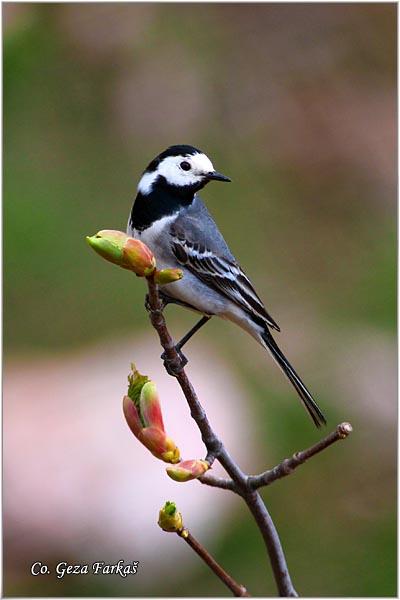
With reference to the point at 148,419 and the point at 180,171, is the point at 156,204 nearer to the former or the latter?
the point at 180,171

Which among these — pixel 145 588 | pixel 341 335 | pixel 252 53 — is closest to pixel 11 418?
pixel 145 588

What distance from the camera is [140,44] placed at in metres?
8.59

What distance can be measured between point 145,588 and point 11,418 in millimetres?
1452

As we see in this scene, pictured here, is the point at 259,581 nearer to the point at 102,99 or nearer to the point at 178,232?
the point at 178,232

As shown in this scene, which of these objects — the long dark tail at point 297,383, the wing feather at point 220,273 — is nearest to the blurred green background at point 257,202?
the long dark tail at point 297,383

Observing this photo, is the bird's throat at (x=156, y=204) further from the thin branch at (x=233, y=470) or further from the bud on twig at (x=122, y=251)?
the bud on twig at (x=122, y=251)

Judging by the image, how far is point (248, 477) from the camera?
1.88m

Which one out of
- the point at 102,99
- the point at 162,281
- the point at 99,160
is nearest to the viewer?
the point at 162,281

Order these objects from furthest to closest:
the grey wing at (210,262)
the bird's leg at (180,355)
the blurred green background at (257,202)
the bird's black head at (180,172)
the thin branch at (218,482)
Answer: the blurred green background at (257,202) → the grey wing at (210,262) → the bird's black head at (180,172) → the bird's leg at (180,355) → the thin branch at (218,482)

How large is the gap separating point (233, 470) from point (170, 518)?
0.60 feet

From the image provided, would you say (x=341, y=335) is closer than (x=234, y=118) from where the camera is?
Yes

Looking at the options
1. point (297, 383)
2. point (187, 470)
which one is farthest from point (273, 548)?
point (297, 383)

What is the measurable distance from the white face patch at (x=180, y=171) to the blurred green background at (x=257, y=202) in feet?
8.57

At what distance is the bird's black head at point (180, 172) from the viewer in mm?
2955
